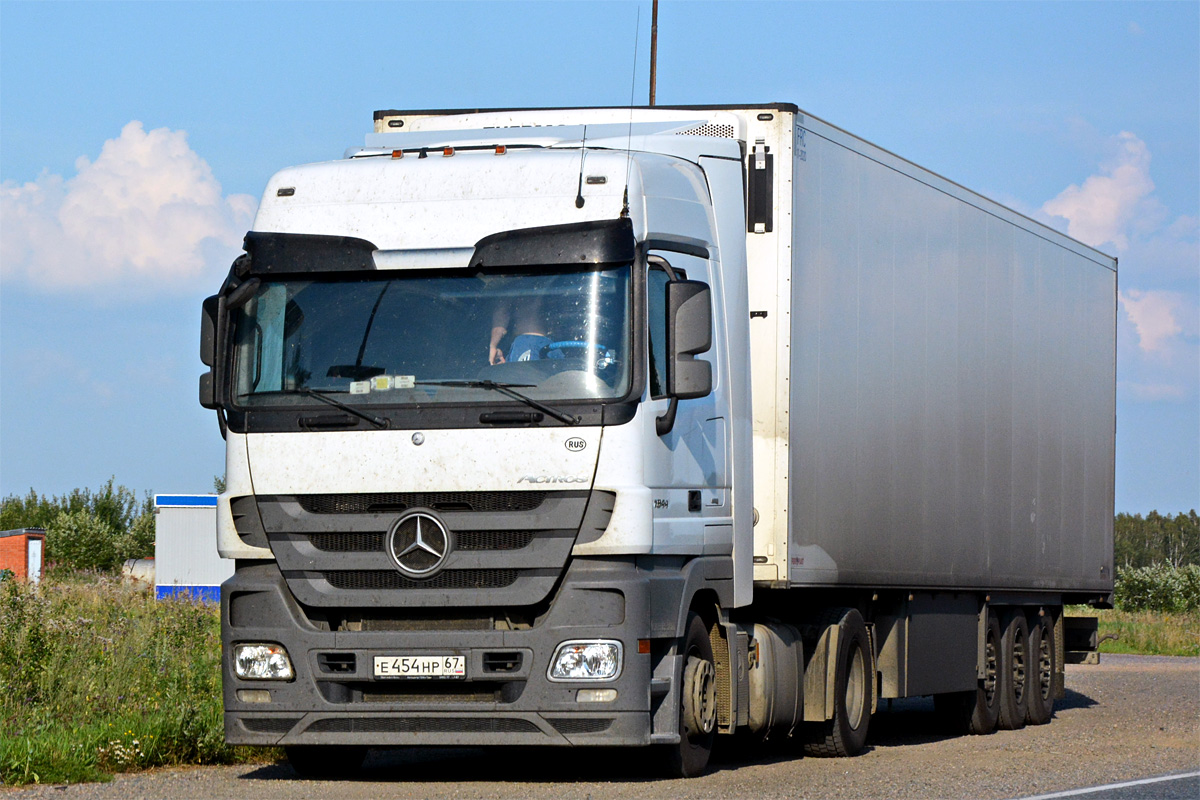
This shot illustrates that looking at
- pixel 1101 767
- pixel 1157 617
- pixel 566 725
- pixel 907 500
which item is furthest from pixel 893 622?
pixel 1157 617

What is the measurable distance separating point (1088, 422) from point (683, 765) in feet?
31.3

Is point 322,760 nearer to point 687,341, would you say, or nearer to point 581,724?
point 581,724

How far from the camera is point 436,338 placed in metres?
9.07

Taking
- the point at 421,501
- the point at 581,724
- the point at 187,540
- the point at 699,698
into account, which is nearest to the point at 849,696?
the point at 699,698

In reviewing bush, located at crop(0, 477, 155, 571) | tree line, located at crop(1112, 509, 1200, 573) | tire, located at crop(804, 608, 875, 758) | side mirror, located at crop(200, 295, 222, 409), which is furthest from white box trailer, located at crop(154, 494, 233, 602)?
tree line, located at crop(1112, 509, 1200, 573)

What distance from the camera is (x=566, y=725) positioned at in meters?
8.85

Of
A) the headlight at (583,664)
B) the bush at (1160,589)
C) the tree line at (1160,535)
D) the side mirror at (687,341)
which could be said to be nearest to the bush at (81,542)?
the bush at (1160,589)

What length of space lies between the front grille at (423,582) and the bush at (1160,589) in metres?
50.6

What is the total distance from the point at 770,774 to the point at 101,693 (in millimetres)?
5007

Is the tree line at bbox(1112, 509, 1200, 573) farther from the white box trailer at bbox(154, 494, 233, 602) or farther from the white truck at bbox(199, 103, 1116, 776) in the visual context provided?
the white truck at bbox(199, 103, 1116, 776)

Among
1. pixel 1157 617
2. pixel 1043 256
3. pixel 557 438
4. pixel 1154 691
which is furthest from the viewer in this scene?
pixel 1157 617

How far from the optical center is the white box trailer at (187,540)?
144 ft

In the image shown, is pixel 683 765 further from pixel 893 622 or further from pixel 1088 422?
pixel 1088 422

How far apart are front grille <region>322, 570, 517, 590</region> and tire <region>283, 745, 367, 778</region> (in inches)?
55.2
